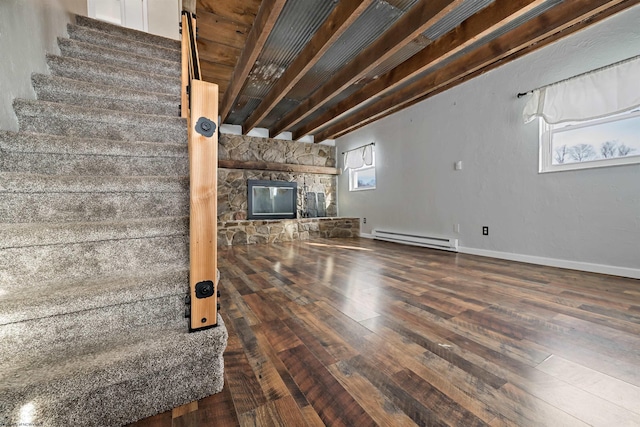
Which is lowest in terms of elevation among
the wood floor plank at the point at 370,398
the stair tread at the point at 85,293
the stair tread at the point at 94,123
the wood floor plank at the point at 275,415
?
the wood floor plank at the point at 275,415

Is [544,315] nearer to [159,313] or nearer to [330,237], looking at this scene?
[159,313]

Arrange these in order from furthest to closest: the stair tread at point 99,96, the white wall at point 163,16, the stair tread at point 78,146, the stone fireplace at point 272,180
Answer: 1. the stone fireplace at point 272,180
2. the white wall at point 163,16
3. the stair tread at point 99,96
4. the stair tread at point 78,146

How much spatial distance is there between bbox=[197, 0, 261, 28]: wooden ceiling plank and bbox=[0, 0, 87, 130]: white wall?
43.8 inches

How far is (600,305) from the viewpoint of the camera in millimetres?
1708

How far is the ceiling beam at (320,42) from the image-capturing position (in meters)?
2.06

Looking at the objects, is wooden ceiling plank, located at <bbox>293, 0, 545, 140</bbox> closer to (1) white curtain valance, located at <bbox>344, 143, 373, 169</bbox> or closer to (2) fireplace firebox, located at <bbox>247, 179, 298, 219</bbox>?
(1) white curtain valance, located at <bbox>344, 143, 373, 169</bbox>

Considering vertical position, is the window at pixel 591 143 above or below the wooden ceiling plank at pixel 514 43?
below

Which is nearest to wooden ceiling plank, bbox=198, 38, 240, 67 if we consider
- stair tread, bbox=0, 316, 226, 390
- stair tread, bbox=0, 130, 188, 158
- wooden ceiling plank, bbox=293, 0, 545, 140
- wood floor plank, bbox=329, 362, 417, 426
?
wooden ceiling plank, bbox=293, 0, 545, 140

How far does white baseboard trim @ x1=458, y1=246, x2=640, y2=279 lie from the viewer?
7.64 ft

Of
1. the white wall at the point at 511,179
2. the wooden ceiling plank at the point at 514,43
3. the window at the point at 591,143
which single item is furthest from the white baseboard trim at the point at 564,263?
the wooden ceiling plank at the point at 514,43

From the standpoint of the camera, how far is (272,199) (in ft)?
18.3

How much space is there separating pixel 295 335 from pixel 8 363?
1000 millimetres

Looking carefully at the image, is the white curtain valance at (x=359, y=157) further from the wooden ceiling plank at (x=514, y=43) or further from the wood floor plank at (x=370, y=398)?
the wood floor plank at (x=370, y=398)

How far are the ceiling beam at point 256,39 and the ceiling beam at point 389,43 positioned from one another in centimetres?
110
